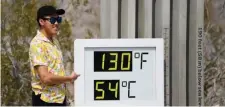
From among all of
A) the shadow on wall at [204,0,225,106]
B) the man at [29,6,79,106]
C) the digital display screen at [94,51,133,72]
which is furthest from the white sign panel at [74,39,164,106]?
the shadow on wall at [204,0,225,106]

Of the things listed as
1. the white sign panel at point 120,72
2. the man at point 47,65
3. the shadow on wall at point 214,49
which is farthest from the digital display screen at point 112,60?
the shadow on wall at point 214,49

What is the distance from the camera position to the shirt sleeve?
2062 millimetres

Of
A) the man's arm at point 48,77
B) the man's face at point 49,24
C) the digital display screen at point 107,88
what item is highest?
the man's face at point 49,24

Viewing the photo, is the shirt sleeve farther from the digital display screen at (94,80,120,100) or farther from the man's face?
the digital display screen at (94,80,120,100)

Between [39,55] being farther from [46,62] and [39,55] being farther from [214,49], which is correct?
[214,49]

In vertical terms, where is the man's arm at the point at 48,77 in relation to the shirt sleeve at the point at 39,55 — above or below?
below

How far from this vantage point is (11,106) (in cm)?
284

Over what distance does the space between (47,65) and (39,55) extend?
54 mm

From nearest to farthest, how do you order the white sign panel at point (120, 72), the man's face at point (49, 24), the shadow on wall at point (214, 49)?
1. the white sign panel at point (120, 72)
2. the man's face at point (49, 24)
3. the shadow on wall at point (214, 49)

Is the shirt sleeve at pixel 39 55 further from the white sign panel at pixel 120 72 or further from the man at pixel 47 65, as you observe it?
the white sign panel at pixel 120 72

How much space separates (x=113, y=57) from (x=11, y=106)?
40.2 inches

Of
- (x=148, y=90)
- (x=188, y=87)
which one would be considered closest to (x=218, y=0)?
(x=188, y=87)

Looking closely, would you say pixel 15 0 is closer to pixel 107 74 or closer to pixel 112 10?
pixel 112 10

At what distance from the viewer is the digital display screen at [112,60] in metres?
2.05
